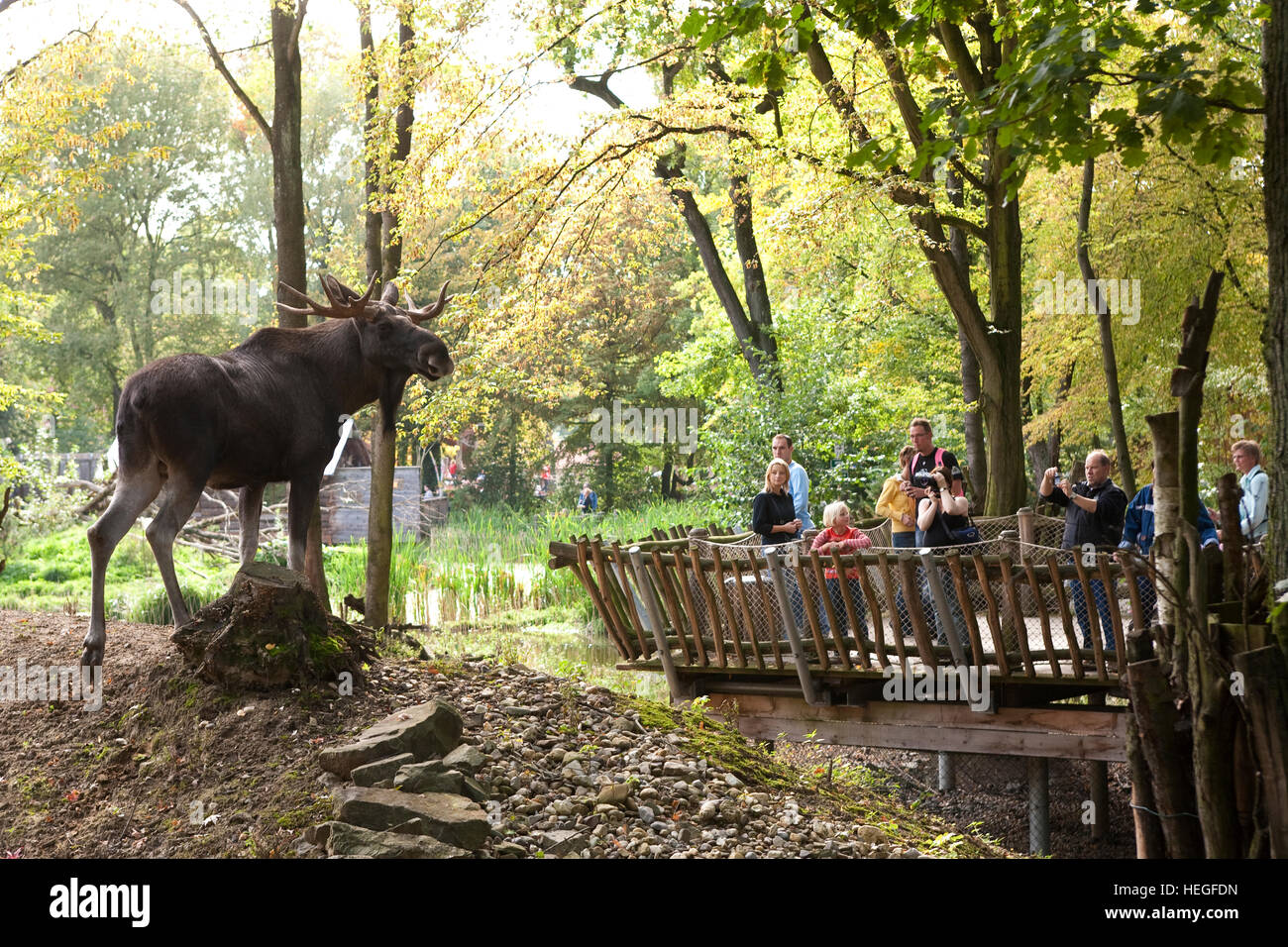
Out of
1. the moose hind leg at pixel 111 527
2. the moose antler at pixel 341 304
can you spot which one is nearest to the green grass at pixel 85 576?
the moose hind leg at pixel 111 527

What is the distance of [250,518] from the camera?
23.4ft

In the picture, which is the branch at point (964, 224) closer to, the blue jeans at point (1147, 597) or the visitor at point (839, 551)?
the visitor at point (839, 551)

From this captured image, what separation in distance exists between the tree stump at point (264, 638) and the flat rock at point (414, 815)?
4.61 feet

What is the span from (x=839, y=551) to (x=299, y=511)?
418 cm

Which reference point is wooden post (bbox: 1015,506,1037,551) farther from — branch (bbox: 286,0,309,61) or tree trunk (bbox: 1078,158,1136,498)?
branch (bbox: 286,0,309,61)

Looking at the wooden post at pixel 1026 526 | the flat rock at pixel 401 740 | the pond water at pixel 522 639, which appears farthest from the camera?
the pond water at pixel 522 639

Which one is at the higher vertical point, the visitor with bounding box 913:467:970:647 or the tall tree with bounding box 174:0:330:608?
the tall tree with bounding box 174:0:330:608

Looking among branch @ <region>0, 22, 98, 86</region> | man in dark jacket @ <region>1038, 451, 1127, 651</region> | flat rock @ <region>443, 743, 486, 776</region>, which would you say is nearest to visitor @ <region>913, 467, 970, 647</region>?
man in dark jacket @ <region>1038, 451, 1127, 651</region>

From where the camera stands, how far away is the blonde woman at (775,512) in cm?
980

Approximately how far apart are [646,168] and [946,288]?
13.7 ft

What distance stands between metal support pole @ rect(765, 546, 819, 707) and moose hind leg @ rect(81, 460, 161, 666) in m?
4.34

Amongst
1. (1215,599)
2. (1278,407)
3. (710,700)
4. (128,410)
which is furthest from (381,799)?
(710,700)

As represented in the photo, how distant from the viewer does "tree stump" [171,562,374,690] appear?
19.4ft

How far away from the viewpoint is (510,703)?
21.0 ft
